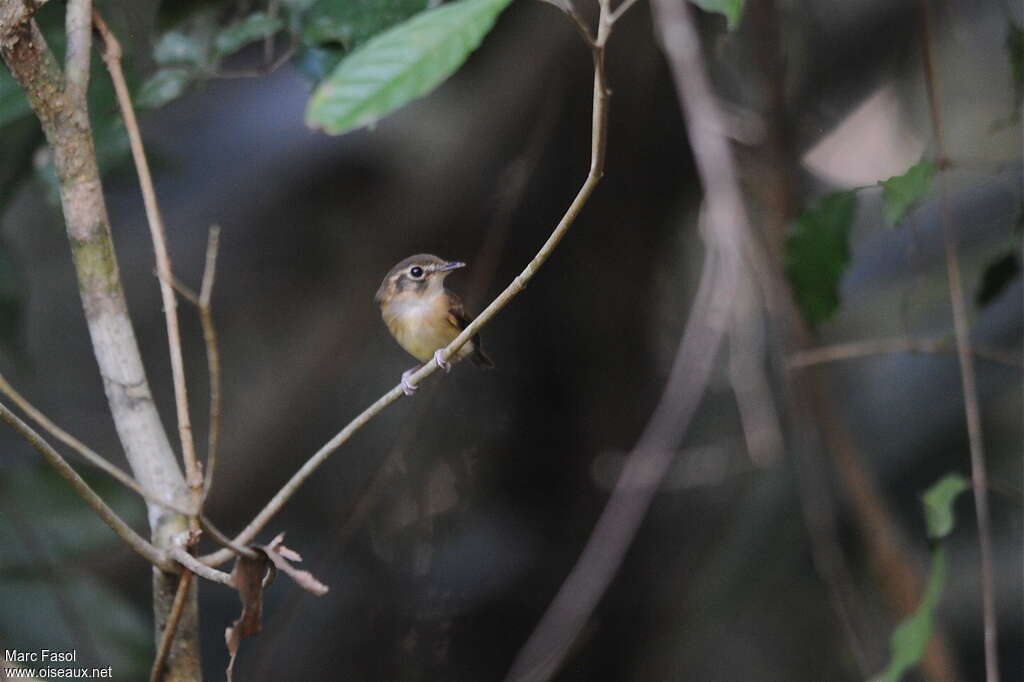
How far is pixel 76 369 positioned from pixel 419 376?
3.07 metres

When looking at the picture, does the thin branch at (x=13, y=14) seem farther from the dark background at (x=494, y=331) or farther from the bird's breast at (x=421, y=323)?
the dark background at (x=494, y=331)

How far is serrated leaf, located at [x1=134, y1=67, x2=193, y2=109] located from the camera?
8.96 ft

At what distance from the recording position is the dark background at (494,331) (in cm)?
415

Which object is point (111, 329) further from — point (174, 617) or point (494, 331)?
point (494, 331)

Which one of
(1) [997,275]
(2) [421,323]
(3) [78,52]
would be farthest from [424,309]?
(1) [997,275]

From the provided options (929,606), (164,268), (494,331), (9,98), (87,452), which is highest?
(494,331)

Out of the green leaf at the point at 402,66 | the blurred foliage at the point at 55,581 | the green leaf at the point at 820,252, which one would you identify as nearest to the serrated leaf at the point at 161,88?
the blurred foliage at the point at 55,581

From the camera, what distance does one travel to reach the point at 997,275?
2994 millimetres

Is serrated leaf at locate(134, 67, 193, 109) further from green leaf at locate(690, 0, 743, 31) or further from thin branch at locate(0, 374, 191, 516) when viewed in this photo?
green leaf at locate(690, 0, 743, 31)

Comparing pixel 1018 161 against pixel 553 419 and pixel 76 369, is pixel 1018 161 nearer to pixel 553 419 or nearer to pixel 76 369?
pixel 553 419

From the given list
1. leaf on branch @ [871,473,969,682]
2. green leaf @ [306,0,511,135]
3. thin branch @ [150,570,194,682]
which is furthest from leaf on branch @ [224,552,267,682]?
leaf on branch @ [871,473,969,682]

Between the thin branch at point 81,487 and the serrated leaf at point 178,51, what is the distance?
4.32ft

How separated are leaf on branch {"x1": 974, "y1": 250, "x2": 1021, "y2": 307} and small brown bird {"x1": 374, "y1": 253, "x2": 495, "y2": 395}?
143cm

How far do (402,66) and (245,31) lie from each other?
156 centimetres
